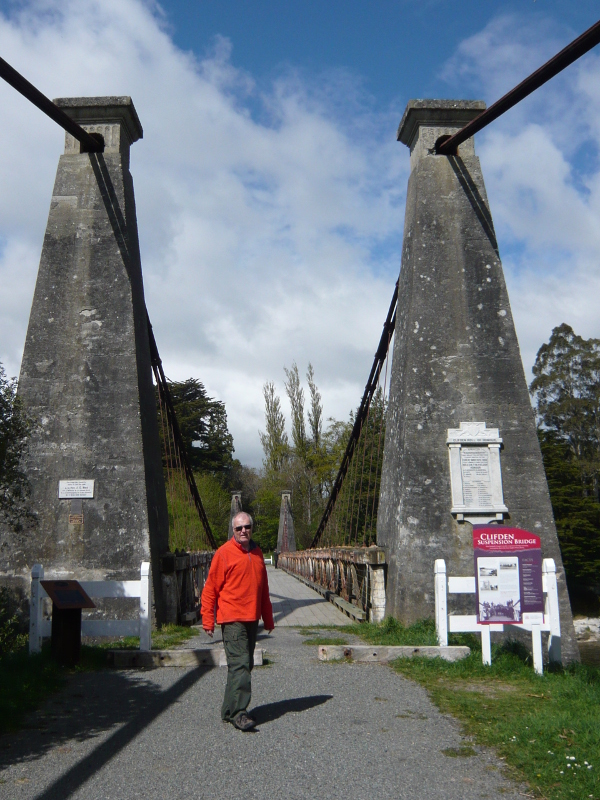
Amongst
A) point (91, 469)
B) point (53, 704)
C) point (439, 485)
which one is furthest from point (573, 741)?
point (91, 469)

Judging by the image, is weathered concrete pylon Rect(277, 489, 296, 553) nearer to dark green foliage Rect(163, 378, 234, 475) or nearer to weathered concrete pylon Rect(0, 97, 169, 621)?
dark green foliage Rect(163, 378, 234, 475)

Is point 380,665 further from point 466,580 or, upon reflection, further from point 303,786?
point 303,786

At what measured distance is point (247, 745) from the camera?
11.7ft

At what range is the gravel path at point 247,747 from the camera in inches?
117

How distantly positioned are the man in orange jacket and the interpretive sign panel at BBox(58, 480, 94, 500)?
377 cm

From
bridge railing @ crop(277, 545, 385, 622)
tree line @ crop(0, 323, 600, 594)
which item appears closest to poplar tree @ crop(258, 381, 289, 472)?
tree line @ crop(0, 323, 600, 594)

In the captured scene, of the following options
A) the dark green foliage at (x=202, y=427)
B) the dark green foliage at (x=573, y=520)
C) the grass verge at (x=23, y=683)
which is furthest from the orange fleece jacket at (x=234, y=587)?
the dark green foliage at (x=202, y=427)

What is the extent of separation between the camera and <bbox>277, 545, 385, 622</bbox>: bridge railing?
786cm

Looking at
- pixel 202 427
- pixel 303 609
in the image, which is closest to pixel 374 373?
pixel 303 609

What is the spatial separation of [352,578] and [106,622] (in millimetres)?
4667

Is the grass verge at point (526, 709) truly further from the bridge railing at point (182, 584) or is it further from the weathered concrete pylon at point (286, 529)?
the weathered concrete pylon at point (286, 529)

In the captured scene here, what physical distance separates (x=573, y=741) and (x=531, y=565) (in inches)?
79.1

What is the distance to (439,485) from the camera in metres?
7.43

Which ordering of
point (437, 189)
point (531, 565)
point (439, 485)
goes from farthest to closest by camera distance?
point (437, 189) → point (439, 485) → point (531, 565)
